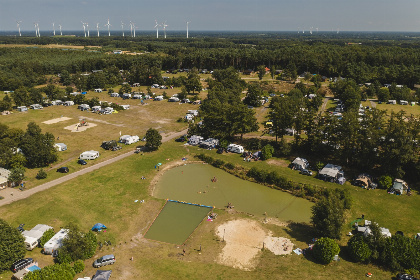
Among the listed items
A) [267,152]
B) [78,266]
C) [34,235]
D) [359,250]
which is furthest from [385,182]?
[34,235]

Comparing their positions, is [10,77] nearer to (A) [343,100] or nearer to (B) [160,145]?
(B) [160,145]

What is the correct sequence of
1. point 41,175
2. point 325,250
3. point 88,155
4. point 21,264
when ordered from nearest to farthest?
point 21,264 < point 325,250 < point 41,175 < point 88,155

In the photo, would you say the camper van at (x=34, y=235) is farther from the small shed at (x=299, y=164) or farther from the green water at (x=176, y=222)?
the small shed at (x=299, y=164)

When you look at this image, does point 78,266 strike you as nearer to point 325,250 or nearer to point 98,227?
point 98,227

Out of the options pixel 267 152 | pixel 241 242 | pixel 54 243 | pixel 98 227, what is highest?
pixel 267 152

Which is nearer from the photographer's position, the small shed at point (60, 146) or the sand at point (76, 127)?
the small shed at point (60, 146)

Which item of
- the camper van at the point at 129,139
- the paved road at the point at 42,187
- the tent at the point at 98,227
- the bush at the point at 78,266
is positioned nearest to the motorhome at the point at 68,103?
the camper van at the point at 129,139
